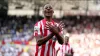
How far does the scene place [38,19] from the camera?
35.3 metres

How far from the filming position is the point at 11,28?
31.1 m

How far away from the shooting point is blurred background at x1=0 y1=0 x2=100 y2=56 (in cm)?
2175

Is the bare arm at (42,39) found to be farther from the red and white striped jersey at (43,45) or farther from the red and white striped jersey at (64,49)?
the red and white striped jersey at (64,49)

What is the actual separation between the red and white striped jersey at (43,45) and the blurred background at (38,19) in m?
14.0

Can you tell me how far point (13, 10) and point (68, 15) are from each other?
794 cm

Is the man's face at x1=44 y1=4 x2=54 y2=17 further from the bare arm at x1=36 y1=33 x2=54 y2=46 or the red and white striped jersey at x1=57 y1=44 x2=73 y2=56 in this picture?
the red and white striped jersey at x1=57 y1=44 x2=73 y2=56

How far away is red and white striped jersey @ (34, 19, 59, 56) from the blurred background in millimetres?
13957

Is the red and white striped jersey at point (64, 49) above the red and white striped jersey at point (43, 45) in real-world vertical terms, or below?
below

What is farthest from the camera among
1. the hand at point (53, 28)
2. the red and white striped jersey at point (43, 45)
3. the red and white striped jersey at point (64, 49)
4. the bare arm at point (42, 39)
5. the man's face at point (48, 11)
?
the red and white striped jersey at point (64, 49)

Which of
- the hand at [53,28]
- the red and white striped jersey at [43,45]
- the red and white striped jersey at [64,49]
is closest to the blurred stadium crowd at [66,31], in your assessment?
the red and white striped jersey at [64,49]

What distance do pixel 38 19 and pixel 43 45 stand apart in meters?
29.7

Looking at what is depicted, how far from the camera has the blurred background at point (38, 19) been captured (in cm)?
2175

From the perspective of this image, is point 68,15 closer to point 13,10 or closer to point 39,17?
point 39,17

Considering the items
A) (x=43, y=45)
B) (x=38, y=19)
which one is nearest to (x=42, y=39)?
(x=43, y=45)
